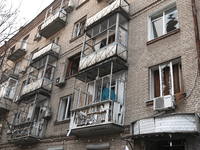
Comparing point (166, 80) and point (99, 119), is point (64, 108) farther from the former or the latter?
point (166, 80)

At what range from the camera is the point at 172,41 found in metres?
9.31

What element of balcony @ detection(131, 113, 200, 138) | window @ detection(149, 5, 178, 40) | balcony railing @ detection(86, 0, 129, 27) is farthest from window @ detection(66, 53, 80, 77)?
balcony @ detection(131, 113, 200, 138)

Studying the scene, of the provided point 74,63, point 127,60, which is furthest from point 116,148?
point 74,63

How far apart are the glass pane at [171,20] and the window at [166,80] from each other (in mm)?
1987

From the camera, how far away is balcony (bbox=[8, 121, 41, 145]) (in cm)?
1335

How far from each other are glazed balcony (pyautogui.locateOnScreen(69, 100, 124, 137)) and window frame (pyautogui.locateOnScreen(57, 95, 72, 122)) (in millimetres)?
2570

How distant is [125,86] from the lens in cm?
1030

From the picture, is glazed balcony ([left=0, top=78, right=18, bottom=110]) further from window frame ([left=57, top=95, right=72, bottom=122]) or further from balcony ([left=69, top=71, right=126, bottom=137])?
balcony ([left=69, top=71, right=126, bottom=137])

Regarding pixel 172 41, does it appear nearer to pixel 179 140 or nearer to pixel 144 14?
pixel 144 14

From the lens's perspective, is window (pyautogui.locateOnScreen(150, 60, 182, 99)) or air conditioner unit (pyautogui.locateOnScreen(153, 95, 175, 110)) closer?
air conditioner unit (pyautogui.locateOnScreen(153, 95, 175, 110))

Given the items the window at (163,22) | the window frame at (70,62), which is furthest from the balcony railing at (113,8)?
the window frame at (70,62)

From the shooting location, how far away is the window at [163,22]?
10.1 meters

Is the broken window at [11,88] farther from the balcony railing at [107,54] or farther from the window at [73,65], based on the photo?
the balcony railing at [107,54]

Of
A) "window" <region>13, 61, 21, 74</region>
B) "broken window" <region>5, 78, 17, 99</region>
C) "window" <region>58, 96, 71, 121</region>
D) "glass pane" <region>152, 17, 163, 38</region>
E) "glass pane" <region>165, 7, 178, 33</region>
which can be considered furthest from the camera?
A: "window" <region>13, 61, 21, 74</region>
